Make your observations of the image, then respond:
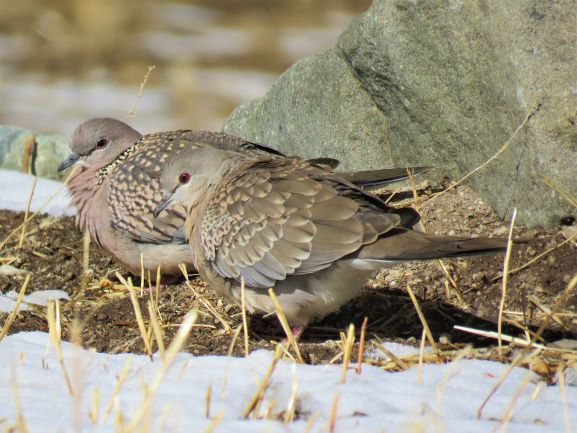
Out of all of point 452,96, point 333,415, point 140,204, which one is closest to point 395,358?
point 333,415

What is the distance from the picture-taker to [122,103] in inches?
437

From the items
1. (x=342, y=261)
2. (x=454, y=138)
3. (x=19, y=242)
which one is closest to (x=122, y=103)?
(x=19, y=242)

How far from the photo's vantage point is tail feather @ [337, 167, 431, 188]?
546 cm

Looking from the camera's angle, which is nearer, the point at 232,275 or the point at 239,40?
the point at 232,275

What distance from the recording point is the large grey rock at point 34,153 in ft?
25.9

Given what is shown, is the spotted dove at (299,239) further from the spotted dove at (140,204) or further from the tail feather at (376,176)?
the spotted dove at (140,204)

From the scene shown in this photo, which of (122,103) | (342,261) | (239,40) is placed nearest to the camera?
(342,261)

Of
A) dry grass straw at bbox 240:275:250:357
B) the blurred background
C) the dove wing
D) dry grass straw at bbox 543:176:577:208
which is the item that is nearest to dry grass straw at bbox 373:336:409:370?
the dove wing

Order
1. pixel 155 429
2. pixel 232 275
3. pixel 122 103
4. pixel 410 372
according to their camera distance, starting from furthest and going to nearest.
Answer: pixel 122 103 < pixel 232 275 < pixel 410 372 < pixel 155 429

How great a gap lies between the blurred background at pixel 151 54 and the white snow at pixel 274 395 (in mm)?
6319

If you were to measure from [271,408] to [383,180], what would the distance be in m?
2.19

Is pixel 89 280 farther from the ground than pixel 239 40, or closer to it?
closer to it

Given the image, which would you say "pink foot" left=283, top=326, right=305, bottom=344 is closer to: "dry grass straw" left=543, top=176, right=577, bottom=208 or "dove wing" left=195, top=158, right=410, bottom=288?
"dove wing" left=195, top=158, right=410, bottom=288

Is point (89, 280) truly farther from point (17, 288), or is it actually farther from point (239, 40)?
point (239, 40)
